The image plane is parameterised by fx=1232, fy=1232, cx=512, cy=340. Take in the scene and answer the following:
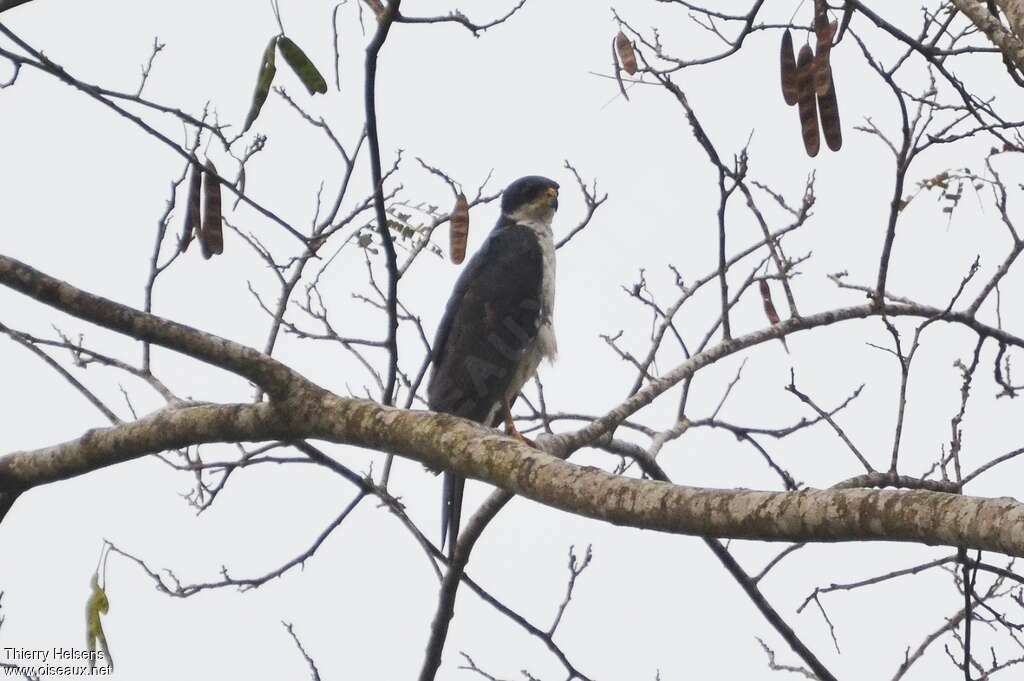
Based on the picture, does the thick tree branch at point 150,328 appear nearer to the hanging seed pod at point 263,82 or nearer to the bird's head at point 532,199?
the hanging seed pod at point 263,82

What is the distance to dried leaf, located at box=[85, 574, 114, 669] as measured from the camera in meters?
3.25

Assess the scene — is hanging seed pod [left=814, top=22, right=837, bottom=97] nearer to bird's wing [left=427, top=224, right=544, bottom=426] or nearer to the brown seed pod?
the brown seed pod

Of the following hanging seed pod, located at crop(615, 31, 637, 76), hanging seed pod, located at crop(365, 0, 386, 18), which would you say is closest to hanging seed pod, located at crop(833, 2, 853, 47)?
hanging seed pod, located at crop(615, 31, 637, 76)

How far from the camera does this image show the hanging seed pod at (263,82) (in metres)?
2.61

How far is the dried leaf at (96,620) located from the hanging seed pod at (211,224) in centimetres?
99

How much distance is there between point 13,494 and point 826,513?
2.09 m

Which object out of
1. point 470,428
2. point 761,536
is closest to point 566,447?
point 470,428

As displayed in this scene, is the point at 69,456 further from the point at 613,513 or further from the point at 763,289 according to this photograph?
the point at 763,289

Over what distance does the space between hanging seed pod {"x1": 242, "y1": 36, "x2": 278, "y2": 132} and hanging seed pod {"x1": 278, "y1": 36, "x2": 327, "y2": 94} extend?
0.10ft

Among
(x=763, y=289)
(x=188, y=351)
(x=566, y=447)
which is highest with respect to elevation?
(x=763, y=289)

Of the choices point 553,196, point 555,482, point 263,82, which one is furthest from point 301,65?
point 553,196

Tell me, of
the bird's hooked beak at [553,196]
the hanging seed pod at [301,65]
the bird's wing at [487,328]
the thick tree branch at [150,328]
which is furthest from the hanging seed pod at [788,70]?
the bird's hooked beak at [553,196]

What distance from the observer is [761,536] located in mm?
2131

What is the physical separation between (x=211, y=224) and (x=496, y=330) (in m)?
2.89
